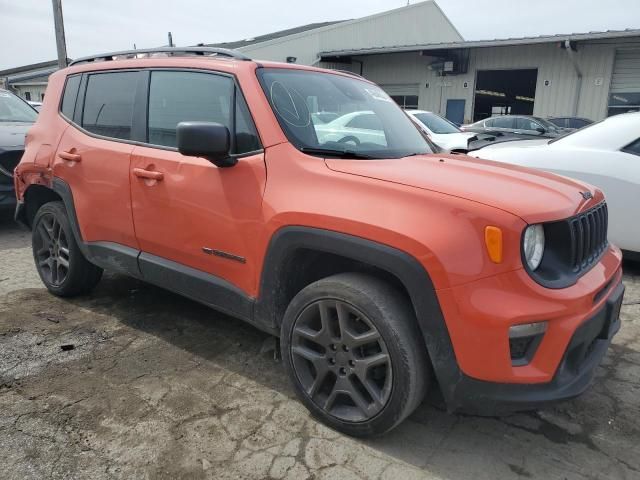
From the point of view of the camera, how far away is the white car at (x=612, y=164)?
175 inches

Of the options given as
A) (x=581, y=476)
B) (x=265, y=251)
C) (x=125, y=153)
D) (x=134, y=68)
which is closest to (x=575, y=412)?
(x=581, y=476)

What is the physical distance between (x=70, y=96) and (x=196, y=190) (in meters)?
1.76

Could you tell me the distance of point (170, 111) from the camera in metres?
3.12

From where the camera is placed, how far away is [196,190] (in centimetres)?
283

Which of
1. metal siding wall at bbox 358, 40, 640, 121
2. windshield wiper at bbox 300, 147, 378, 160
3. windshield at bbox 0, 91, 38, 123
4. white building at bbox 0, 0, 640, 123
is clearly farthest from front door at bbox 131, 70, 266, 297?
metal siding wall at bbox 358, 40, 640, 121

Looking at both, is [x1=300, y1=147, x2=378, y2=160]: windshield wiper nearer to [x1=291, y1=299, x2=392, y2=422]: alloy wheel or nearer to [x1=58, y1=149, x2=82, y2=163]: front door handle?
[x1=291, y1=299, x2=392, y2=422]: alloy wheel

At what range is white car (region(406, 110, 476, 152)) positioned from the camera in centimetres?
912

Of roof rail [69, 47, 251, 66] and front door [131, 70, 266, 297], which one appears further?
roof rail [69, 47, 251, 66]

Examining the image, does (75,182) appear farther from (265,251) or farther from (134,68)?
(265,251)

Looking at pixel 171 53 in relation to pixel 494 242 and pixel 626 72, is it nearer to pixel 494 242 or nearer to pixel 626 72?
pixel 494 242

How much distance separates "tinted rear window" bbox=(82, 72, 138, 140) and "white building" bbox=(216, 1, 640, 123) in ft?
62.3

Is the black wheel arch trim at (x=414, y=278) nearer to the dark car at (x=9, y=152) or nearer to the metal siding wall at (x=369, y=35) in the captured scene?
the dark car at (x=9, y=152)

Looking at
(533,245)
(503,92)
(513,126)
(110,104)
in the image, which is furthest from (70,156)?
(503,92)

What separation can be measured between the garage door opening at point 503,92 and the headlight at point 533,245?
2116 centimetres
